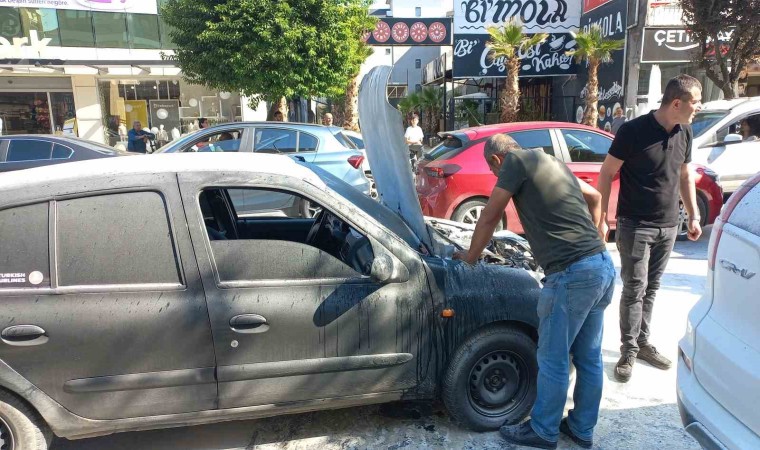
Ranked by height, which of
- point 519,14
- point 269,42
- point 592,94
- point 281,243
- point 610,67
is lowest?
point 281,243

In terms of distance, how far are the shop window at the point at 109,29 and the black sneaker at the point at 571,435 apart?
20212 millimetres

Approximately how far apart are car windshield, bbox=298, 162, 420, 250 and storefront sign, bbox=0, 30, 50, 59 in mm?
18273

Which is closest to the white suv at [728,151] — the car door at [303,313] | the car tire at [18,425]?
the car door at [303,313]

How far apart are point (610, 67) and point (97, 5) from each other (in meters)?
17.4

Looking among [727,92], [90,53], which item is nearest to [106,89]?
[90,53]

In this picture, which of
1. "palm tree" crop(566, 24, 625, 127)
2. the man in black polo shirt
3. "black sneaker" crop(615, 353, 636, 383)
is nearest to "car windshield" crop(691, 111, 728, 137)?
the man in black polo shirt

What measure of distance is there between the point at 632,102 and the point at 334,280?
15529 millimetres

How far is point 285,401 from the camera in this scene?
2.67 m

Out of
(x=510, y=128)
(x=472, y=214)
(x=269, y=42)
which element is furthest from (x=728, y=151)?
(x=269, y=42)

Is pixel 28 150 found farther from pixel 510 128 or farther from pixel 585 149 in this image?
pixel 585 149

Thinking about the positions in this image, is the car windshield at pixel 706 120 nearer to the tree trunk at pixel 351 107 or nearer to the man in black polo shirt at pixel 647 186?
the man in black polo shirt at pixel 647 186

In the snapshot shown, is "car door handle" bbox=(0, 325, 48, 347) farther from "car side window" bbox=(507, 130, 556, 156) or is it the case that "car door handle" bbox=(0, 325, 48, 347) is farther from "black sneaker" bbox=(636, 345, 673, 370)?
"car side window" bbox=(507, 130, 556, 156)

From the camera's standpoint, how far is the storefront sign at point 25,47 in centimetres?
1691

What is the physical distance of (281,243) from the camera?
270 centimetres
